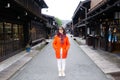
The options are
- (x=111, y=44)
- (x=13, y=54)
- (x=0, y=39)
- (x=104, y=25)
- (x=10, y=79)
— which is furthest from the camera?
(x=104, y=25)

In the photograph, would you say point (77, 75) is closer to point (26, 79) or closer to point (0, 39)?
point (26, 79)

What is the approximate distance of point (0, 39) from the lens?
15586mm

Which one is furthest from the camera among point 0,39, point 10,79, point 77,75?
point 0,39

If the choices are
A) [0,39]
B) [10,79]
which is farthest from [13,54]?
[10,79]

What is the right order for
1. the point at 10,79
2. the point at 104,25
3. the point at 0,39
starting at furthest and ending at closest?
the point at 104,25 → the point at 0,39 → the point at 10,79

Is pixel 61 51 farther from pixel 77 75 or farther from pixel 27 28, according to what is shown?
pixel 27 28

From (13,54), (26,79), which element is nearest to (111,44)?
(13,54)

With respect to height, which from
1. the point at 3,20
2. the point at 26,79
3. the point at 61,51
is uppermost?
the point at 3,20

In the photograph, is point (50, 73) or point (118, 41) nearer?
point (50, 73)

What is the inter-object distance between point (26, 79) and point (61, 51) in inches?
66.5

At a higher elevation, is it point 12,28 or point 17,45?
point 12,28

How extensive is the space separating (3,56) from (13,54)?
2.73 m

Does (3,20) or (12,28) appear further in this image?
(12,28)

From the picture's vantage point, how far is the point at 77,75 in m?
10.6
